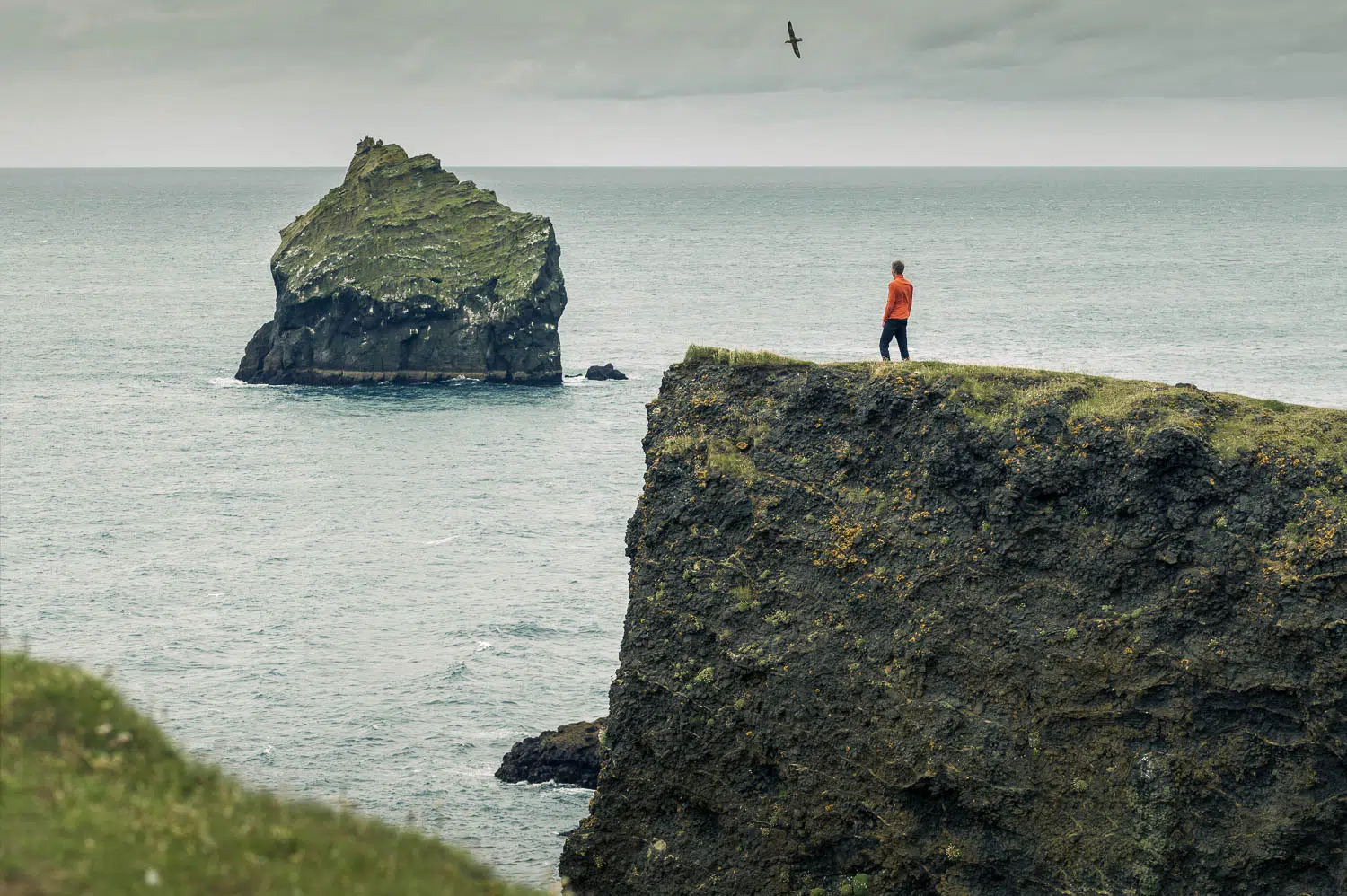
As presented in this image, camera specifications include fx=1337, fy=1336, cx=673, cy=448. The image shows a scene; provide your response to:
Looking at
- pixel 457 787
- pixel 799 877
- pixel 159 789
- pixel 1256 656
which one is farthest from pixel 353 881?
pixel 457 787

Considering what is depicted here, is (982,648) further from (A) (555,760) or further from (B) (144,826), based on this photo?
(A) (555,760)

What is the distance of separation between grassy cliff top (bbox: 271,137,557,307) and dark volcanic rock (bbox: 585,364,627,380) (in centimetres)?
1053

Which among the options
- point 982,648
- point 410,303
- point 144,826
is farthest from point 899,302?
point 410,303

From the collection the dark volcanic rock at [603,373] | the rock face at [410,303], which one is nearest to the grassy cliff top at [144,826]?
the rock face at [410,303]

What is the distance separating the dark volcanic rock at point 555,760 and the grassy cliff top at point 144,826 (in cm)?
3201

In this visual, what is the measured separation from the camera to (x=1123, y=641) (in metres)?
25.9

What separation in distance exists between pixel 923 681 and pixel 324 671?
35.0 meters

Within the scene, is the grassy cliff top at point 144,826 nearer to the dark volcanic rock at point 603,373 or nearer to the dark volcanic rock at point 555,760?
the dark volcanic rock at point 555,760

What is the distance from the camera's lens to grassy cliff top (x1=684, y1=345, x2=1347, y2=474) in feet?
87.7

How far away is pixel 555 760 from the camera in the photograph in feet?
152

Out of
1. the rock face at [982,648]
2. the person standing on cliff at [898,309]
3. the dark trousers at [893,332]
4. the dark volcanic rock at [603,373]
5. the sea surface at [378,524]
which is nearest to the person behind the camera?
the rock face at [982,648]

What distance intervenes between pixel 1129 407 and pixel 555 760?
25751 millimetres

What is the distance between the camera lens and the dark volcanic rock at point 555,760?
46.1m

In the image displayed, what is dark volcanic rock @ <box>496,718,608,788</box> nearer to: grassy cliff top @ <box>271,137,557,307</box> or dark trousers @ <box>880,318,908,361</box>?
dark trousers @ <box>880,318,908,361</box>
